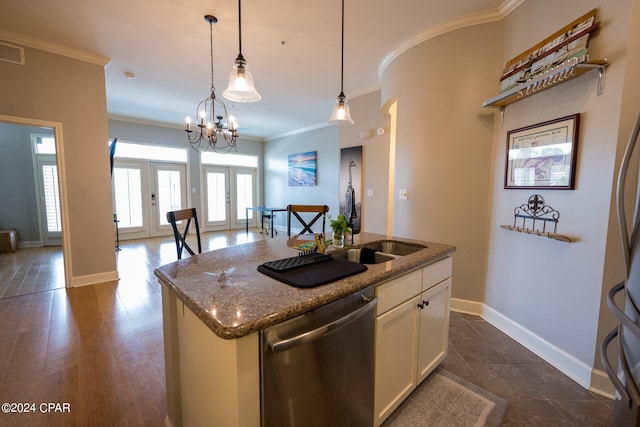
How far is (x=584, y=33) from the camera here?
1634 mm

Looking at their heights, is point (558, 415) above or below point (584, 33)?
below

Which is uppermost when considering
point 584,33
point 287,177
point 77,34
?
point 77,34

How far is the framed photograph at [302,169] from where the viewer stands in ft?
21.9

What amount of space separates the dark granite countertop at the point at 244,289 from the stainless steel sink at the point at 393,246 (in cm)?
30

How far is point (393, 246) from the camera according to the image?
202cm

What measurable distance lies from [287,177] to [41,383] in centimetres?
617

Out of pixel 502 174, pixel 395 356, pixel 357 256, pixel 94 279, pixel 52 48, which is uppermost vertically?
pixel 52 48

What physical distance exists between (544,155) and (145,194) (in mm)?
7299

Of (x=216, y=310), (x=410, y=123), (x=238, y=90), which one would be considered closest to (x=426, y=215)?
(x=410, y=123)

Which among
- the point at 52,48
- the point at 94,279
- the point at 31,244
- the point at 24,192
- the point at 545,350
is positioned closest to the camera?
the point at 545,350

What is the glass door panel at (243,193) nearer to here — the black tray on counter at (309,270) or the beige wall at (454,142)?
the beige wall at (454,142)

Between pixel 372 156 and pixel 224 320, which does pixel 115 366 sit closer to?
pixel 224 320

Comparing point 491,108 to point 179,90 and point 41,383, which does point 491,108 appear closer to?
point 41,383

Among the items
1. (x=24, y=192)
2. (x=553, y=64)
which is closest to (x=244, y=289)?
(x=553, y=64)
